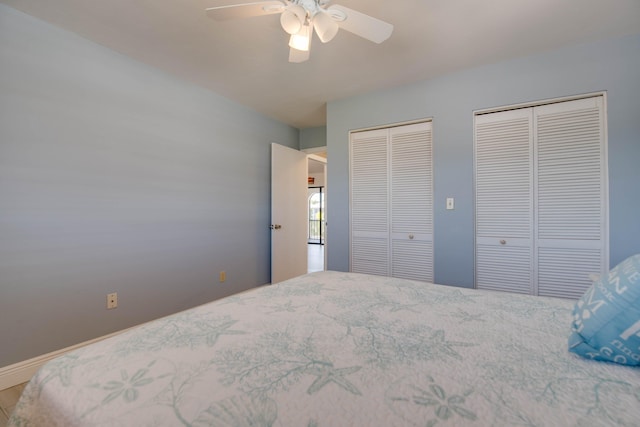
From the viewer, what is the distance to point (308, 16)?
1616mm

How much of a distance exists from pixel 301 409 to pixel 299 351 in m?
0.26

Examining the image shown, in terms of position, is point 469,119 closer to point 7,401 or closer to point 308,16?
point 308,16

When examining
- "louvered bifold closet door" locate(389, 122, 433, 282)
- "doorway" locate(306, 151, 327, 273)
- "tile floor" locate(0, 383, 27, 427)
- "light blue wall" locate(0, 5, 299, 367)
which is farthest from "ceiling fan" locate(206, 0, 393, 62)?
"doorway" locate(306, 151, 327, 273)

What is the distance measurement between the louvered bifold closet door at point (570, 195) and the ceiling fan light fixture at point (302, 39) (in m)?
2.06

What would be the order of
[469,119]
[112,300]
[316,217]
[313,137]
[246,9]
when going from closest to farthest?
[246,9]
[112,300]
[469,119]
[313,137]
[316,217]

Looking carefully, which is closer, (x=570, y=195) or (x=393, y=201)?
(x=570, y=195)

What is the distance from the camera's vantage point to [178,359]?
82cm

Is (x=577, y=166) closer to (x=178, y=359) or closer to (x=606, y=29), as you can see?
(x=606, y=29)

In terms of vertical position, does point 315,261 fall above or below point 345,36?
below

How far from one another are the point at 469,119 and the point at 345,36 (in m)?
1.38

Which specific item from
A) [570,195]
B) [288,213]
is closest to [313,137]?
[288,213]

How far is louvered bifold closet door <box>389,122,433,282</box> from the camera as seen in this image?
2924 mm

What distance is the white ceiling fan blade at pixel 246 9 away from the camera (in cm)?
149

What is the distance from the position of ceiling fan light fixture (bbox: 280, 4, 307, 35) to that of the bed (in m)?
1.47
